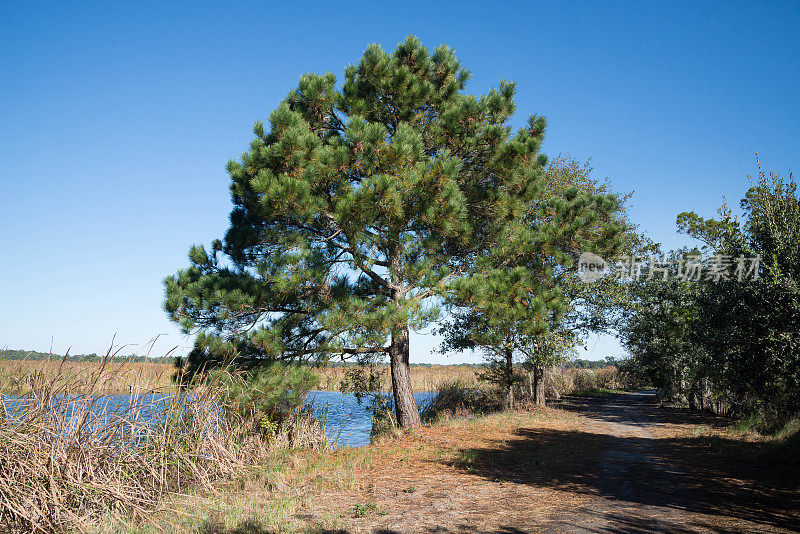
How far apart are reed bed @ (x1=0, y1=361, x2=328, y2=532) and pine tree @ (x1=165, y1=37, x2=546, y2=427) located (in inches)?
99.4

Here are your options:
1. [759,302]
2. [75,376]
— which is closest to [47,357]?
[75,376]

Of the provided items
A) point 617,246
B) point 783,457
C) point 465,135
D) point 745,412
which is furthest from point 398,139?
point 745,412

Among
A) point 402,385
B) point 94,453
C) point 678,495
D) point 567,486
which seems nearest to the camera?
point 94,453

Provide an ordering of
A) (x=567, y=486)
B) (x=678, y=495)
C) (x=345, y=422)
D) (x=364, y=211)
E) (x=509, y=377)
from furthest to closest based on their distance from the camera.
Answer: (x=509, y=377), (x=345, y=422), (x=364, y=211), (x=567, y=486), (x=678, y=495)

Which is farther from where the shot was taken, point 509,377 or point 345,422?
point 509,377

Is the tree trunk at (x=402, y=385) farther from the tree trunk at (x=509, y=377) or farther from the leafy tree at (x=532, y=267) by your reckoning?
the tree trunk at (x=509, y=377)

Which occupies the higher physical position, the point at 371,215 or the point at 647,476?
the point at 371,215

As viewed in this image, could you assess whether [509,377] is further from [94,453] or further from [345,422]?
[94,453]

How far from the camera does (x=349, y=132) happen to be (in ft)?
30.3

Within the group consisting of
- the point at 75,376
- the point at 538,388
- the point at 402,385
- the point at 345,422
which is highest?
the point at 75,376

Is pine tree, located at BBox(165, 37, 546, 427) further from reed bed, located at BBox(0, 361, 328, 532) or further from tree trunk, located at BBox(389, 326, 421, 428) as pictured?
reed bed, located at BBox(0, 361, 328, 532)

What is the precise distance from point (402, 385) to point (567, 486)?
483 cm

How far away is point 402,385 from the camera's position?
35.3 feet

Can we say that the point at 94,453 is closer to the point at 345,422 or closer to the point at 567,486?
the point at 567,486
